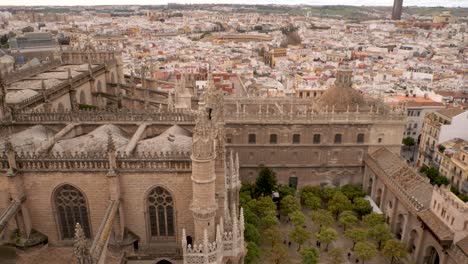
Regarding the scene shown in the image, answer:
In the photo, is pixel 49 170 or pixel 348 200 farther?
pixel 348 200

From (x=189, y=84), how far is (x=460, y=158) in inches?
1289

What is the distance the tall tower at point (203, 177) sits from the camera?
14.4 meters

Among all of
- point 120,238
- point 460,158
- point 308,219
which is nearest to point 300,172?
point 308,219

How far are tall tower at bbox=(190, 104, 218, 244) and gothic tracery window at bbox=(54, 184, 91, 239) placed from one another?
5.38 m

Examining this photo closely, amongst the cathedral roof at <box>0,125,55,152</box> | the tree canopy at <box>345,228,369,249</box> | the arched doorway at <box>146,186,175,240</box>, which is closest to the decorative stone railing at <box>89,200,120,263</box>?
the arched doorway at <box>146,186,175,240</box>

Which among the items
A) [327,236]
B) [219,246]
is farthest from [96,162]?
[327,236]

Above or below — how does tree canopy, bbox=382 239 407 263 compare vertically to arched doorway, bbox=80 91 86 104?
below

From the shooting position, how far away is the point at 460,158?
4416 cm

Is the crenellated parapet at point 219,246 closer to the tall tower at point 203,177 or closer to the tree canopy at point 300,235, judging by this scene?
the tall tower at point 203,177

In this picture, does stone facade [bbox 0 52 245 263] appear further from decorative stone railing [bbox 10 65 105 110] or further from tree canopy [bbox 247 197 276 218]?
tree canopy [bbox 247 197 276 218]

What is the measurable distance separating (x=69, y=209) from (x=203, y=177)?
22.2 ft

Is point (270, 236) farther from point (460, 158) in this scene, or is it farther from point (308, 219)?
point (460, 158)

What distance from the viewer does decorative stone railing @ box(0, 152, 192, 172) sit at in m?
16.1

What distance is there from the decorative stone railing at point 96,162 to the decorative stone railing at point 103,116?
5592mm
